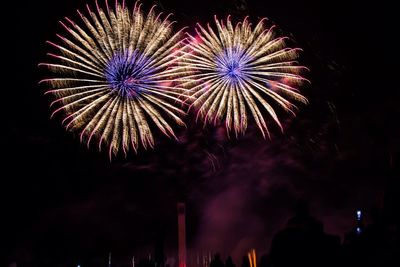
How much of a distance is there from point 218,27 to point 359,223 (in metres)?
17.8

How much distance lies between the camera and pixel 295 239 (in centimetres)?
1331

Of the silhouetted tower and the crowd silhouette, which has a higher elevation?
the silhouetted tower

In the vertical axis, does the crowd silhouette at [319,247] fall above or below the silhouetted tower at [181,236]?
below

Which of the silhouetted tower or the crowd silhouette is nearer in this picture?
the crowd silhouette

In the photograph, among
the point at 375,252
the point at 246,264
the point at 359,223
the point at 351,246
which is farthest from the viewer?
the point at 359,223

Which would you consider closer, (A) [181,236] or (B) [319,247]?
(B) [319,247]

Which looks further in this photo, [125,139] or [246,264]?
[125,139]

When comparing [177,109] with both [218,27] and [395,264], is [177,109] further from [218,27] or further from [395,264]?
[395,264]

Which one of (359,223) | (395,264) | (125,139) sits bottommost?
(395,264)

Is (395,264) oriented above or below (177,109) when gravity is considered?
below

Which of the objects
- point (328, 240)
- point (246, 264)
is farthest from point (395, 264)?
point (246, 264)

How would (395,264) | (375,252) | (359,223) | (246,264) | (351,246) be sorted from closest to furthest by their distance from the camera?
1. (395,264)
2. (375,252)
3. (351,246)
4. (246,264)
5. (359,223)

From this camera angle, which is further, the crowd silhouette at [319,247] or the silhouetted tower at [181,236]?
the silhouetted tower at [181,236]

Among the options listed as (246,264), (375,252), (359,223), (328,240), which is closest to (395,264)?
(375,252)
